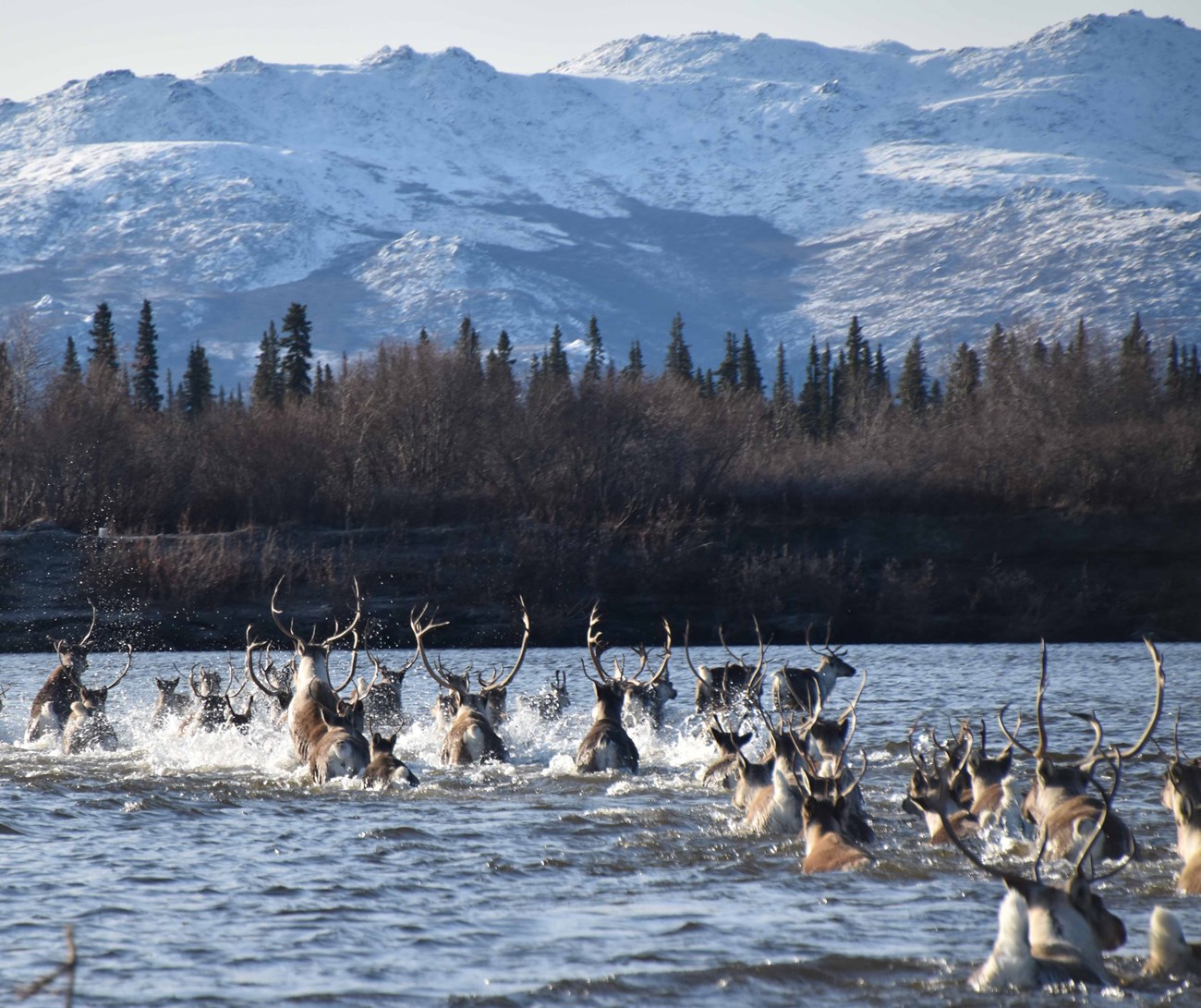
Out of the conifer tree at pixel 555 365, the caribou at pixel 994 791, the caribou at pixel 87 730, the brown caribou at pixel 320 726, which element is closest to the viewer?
the caribou at pixel 994 791

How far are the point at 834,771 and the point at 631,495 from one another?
169 feet

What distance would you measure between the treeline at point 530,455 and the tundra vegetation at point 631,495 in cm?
14

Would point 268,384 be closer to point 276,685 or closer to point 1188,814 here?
point 276,685

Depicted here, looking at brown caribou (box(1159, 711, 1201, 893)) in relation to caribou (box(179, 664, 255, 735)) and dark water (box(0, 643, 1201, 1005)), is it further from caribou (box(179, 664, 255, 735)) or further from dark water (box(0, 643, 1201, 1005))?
caribou (box(179, 664, 255, 735))

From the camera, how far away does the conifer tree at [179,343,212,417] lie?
298 ft

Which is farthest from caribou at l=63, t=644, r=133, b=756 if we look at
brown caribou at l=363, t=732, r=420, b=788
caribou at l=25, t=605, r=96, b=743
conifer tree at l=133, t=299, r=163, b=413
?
conifer tree at l=133, t=299, r=163, b=413

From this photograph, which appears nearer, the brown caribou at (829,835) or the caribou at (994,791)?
the brown caribou at (829,835)

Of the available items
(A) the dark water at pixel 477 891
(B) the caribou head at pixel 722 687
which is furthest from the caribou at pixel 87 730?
(B) the caribou head at pixel 722 687

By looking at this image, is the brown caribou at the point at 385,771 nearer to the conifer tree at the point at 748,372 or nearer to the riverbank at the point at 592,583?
the riverbank at the point at 592,583

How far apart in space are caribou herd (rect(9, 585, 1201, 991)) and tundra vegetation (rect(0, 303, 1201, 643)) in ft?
90.3

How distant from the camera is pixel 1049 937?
8.99 meters

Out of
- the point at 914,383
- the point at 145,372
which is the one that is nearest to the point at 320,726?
the point at 145,372

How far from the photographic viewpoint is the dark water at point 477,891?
9867 mm

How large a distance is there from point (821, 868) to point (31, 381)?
63.4m
